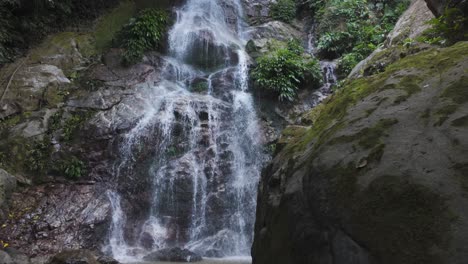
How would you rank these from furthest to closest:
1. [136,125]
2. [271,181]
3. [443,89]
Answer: [136,125]
[271,181]
[443,89]

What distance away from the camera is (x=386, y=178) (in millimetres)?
2244

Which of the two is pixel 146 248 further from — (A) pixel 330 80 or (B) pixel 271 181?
(A) pixel 330 80

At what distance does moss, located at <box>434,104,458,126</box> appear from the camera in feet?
7.75

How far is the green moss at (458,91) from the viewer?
2.40 metres

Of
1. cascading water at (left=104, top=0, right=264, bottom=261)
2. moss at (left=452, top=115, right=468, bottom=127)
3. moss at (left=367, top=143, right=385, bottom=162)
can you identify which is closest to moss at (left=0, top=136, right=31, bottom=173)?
cascading water at (left=104, top=0, right=264, bottom=261)

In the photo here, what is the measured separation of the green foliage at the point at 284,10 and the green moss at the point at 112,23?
21.1 feet

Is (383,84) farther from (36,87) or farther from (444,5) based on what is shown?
(36,87)

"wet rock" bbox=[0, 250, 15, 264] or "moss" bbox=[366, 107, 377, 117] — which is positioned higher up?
"moss" bbox=[366, 107, 377, 117]

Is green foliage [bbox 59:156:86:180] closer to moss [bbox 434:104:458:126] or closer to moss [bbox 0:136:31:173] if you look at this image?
moss [bbox 0:136:31:173]

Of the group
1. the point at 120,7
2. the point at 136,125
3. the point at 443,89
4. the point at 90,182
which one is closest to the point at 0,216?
the point at 90,182

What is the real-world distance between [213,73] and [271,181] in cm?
969

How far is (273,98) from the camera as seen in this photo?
12164 mm

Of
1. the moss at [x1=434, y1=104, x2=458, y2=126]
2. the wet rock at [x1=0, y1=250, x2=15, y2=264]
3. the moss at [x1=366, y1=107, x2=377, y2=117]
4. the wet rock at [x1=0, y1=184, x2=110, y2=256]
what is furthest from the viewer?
the wet rock at [x1=0, y1=184, x2=110, y2=256]

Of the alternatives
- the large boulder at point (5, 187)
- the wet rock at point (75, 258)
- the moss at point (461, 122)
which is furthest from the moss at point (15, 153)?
the moss at point (461, 122)
